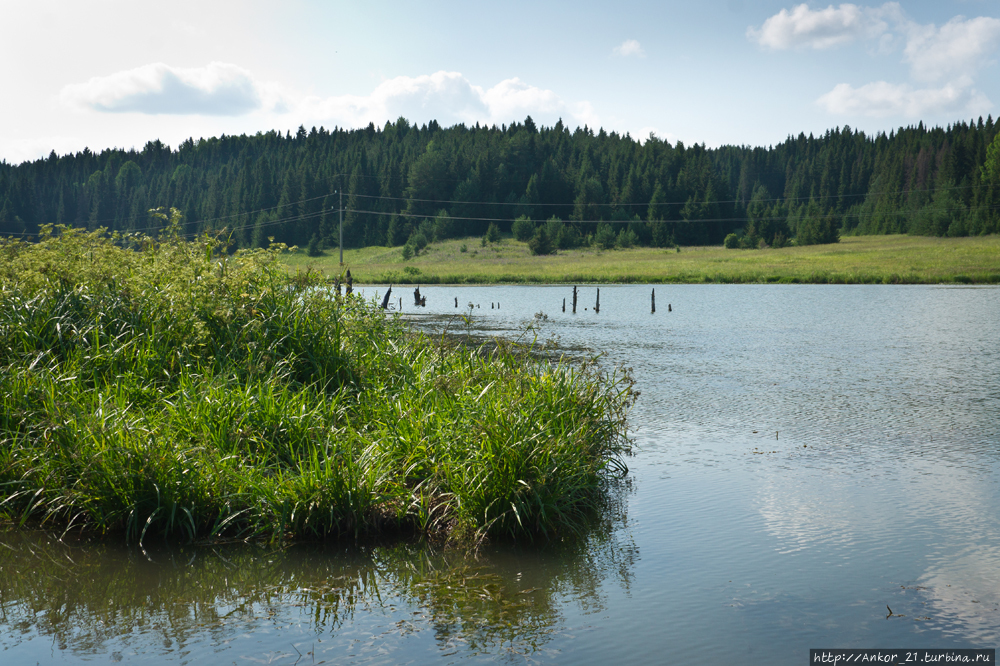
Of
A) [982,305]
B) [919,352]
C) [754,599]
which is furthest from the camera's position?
[982,305]

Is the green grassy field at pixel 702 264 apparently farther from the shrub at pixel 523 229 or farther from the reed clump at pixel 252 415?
the reed clump at pixel 252 415

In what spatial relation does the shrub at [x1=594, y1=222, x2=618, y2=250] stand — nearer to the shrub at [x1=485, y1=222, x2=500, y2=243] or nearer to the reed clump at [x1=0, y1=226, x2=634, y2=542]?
the shrub at [x1=485, y1=222, x2=500, y2=243]

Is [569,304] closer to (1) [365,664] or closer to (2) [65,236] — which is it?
(2) [65,236]

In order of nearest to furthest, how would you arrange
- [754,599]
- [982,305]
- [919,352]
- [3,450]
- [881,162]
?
[754,599] → [3,450] → [919,352] → [982,305] → [881,162]

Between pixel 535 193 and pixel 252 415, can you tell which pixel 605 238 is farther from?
pixel 252 415

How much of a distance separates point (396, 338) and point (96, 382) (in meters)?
5.22

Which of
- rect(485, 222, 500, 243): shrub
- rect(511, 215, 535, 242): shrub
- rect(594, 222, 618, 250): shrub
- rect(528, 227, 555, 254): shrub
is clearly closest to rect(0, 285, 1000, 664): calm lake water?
rect(528, 227, 555, 254): shrub

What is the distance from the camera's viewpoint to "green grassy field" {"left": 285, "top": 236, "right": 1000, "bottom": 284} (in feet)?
260

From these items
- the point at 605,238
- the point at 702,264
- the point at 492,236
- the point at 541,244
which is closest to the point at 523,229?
the point at 492,236

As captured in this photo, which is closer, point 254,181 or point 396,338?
point 396,338

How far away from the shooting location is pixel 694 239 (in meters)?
150

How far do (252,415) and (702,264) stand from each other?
9458 cm

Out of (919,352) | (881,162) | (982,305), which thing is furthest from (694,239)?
(919,352)

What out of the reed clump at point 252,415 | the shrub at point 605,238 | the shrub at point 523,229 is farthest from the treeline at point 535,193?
the reed clump at point 252,415
